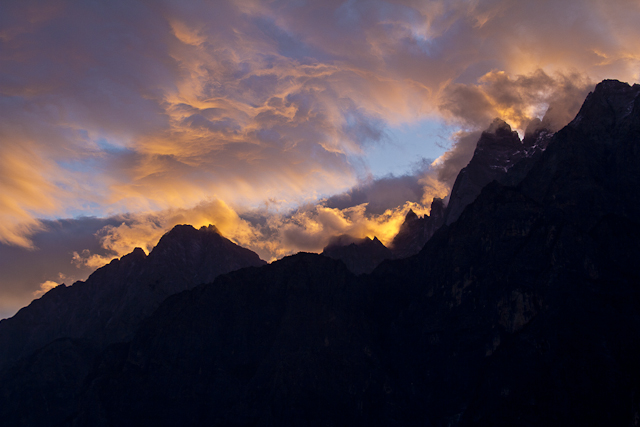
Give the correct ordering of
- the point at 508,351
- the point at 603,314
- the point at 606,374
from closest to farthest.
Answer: the point at 606,374 → the point at 603,314 → the point at 508,351

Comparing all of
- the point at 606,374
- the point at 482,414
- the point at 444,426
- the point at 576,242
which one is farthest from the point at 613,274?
the point at 444,426

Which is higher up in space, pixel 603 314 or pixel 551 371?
pixel 603 314

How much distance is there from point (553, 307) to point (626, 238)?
43.3 metres

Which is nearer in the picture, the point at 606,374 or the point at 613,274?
the point at 606,374

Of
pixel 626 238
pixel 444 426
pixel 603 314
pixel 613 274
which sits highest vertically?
pixel 626 238

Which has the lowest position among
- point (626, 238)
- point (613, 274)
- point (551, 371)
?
point (551, 371)

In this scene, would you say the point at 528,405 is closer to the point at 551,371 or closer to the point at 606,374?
the point at 551,371

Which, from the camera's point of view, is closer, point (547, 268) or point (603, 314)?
point (603, 314)

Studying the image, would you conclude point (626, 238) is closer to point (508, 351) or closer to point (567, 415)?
point (508, 351)

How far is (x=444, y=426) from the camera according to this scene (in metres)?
198

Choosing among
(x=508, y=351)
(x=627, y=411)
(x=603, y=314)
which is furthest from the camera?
(x=508, y=351)

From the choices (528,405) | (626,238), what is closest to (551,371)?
(528,405)

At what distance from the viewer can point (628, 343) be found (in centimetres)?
16412

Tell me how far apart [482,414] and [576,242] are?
7531 cm
